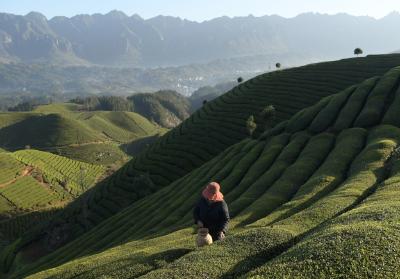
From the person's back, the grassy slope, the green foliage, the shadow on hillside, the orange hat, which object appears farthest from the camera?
the grassy slope

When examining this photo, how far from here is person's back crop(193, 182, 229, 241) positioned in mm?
28219

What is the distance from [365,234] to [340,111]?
212 ft

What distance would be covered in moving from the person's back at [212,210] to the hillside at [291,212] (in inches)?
58.6

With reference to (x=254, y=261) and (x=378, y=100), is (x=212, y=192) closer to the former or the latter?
(x=254, y=261)

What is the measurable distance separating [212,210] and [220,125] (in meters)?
117

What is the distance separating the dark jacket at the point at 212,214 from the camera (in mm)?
28828

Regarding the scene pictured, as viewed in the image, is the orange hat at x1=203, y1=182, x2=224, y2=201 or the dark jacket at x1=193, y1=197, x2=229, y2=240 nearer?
the orange hat at x1=203, y1=182, x2=224, y2=201

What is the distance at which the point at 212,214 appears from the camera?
29.1 meters

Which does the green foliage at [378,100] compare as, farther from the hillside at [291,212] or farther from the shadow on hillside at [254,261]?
the shadow on hillside at [254,261]

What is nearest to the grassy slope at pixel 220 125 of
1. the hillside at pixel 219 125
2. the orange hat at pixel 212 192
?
the hillside at pixel 219 125

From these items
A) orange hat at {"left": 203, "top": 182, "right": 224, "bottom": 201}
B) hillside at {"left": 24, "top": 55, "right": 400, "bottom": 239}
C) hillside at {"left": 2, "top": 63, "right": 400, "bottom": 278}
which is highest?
orange hat at {"left": 203, "top": 182, "right": 224, "bottom": 201}

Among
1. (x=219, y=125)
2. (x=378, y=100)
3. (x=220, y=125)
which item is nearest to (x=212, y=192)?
(x=378, y=100)

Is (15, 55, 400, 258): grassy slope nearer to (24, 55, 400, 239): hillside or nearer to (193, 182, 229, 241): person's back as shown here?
(24, 55, 400, 239): hillside

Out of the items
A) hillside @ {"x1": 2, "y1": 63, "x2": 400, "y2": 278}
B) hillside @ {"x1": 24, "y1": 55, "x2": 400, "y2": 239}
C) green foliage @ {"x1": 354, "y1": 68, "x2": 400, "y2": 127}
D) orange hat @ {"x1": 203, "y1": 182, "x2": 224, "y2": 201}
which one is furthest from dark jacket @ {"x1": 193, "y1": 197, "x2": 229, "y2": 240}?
hillside @ {"x1": 24, "y1": 55, "x2": 400, "y2": 239}
